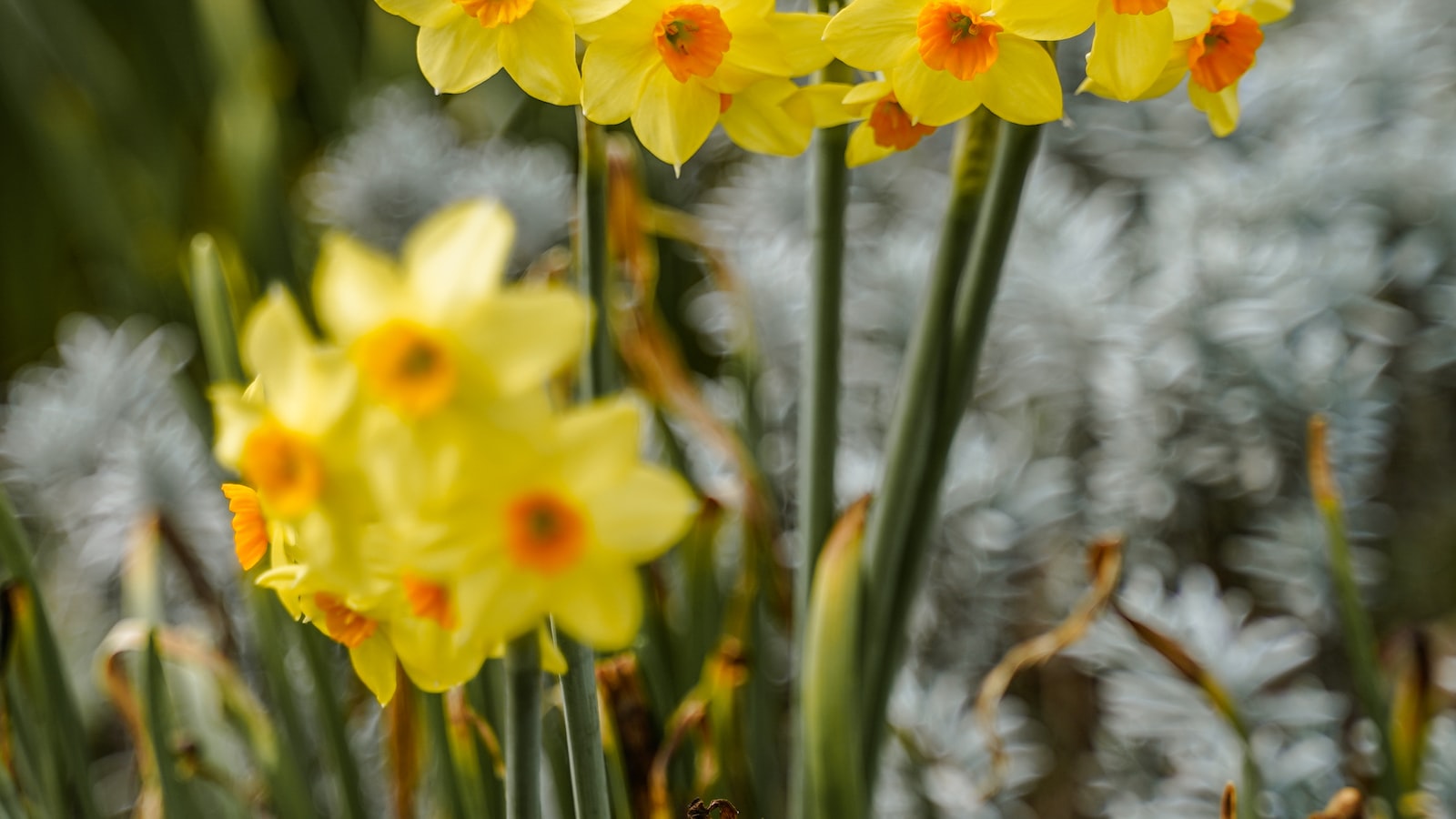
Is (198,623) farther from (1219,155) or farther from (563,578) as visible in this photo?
(1219,155)

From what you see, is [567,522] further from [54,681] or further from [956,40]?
[54,681]

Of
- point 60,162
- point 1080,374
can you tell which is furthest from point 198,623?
point 1080,374

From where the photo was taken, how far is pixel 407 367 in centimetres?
18

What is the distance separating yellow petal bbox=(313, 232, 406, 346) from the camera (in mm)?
185

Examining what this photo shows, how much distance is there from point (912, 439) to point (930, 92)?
15 centimetres

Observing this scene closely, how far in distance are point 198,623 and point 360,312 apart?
837mm

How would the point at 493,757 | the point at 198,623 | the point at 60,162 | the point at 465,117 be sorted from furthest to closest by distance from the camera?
the point at 465,117, the point at 60,162, the point at 198,623, the point at 493,757

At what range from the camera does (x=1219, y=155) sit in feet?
3.05

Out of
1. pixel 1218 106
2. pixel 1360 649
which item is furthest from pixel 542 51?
pixel 1360 649

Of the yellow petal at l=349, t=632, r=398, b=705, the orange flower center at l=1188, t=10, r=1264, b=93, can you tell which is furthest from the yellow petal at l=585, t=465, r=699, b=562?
the orange flower center at l=1188, t=10, r=1264, b=93

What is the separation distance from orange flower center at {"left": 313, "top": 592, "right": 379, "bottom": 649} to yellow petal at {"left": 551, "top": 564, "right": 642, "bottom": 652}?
83mm

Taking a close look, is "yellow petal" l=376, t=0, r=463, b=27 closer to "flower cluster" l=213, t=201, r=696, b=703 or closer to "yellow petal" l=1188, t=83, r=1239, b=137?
"flower cluster" l=213, t=201, r=696, b=703

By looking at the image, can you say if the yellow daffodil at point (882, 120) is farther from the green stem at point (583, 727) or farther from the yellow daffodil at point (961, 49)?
the green stem at point (583, 727)

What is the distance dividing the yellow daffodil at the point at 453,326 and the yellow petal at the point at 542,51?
10cm
